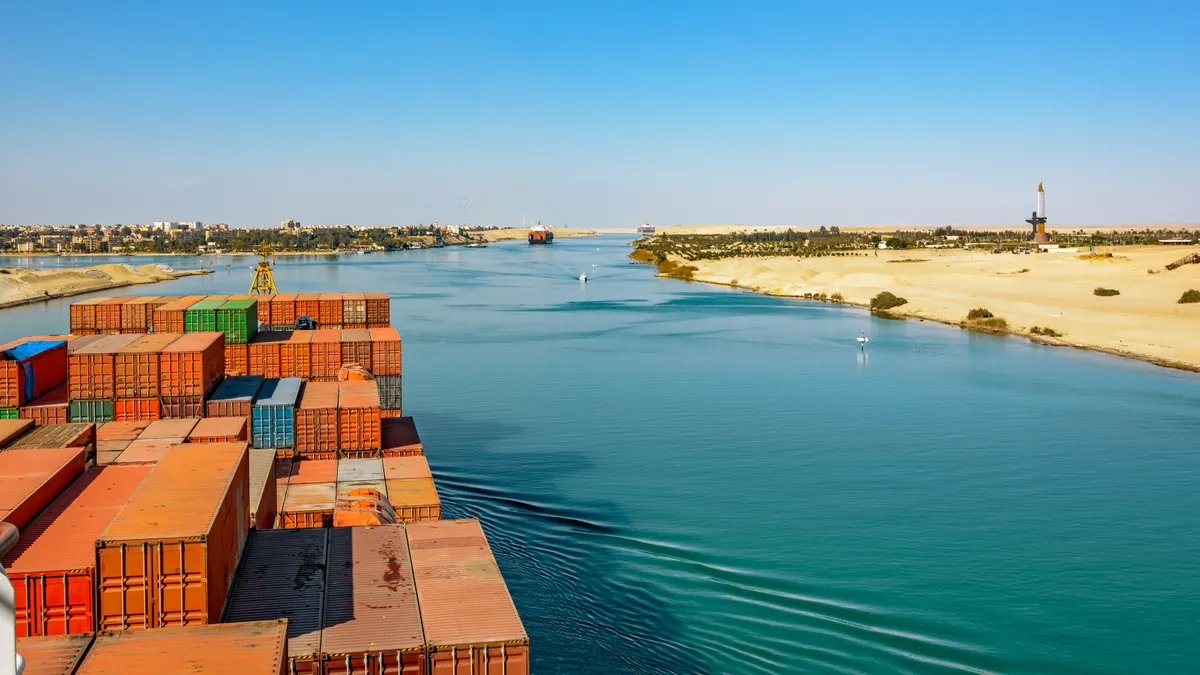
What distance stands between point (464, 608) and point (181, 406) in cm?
1536

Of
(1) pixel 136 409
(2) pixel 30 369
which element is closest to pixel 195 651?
(1) pixel 136 409

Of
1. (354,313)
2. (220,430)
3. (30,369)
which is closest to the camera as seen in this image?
(220,430)

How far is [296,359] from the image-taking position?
31.1 metres

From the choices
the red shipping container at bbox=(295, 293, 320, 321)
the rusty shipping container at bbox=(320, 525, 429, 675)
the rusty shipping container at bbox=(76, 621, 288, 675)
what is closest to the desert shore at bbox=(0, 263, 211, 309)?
the red shipping container at bbox=(295, 293, 320, 321)

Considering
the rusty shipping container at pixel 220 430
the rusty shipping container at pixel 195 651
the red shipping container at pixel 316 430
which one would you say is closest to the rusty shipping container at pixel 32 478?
the rusty shipping container at pixel 195 651

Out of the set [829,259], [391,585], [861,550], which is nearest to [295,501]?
[391,585]

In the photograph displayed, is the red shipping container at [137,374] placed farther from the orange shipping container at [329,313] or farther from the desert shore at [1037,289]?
the desert shore at [1037,289]

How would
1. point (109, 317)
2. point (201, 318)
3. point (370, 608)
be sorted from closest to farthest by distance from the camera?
point (370, 608)
point (201, 318)
point (109, 317)

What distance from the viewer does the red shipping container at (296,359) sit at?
31.0 meters

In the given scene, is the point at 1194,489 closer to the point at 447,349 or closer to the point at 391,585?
the point at 391,585

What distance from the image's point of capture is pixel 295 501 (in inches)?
795

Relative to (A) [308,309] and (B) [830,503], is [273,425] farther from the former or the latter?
(B) [830,503]

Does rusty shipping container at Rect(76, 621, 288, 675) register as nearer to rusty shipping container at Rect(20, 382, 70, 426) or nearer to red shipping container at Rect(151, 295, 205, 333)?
rusty shipping container at Rect(20, 382, 70, 426)

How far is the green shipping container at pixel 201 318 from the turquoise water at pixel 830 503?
862 centimetres
